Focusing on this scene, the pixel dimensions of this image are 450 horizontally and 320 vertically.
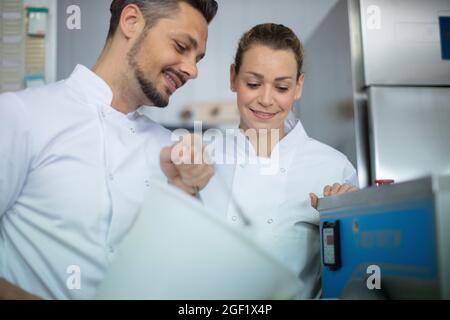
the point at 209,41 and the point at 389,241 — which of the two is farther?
the point at 209,41

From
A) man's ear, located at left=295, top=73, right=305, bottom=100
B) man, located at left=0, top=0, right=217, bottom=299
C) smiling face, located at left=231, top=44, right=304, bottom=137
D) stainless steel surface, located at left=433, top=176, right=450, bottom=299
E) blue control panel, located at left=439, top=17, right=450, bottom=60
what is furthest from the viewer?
A: blue control panel, located at left=439, top=17, right=450, bottom=60

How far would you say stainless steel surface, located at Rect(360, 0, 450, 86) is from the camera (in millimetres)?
1714

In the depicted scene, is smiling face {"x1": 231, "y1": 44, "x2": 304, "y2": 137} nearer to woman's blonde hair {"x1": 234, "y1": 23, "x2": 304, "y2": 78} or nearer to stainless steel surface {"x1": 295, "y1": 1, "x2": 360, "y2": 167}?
woman's blonde hair {"x1": 234, "y1": 23, "x2": 304, "y2": 78}

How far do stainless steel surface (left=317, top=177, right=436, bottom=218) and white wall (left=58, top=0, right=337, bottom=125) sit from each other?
58cm

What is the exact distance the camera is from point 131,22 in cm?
156

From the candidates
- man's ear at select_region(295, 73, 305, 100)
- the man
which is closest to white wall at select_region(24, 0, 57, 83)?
the man

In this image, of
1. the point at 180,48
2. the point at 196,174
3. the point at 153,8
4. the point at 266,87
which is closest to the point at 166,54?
the point at 180,48

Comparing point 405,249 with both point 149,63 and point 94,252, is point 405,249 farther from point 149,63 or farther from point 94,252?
point 149,63

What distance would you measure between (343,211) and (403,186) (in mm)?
260

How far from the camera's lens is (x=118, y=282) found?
0.98m

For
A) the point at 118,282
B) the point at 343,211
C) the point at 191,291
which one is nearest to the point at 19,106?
the point at 118,282

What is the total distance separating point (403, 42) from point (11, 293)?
1.58 m

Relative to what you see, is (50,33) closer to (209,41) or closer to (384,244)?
(209,41)

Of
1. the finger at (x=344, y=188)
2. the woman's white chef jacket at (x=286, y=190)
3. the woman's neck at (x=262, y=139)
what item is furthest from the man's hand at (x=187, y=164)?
the finger at (x=344, y=188)
